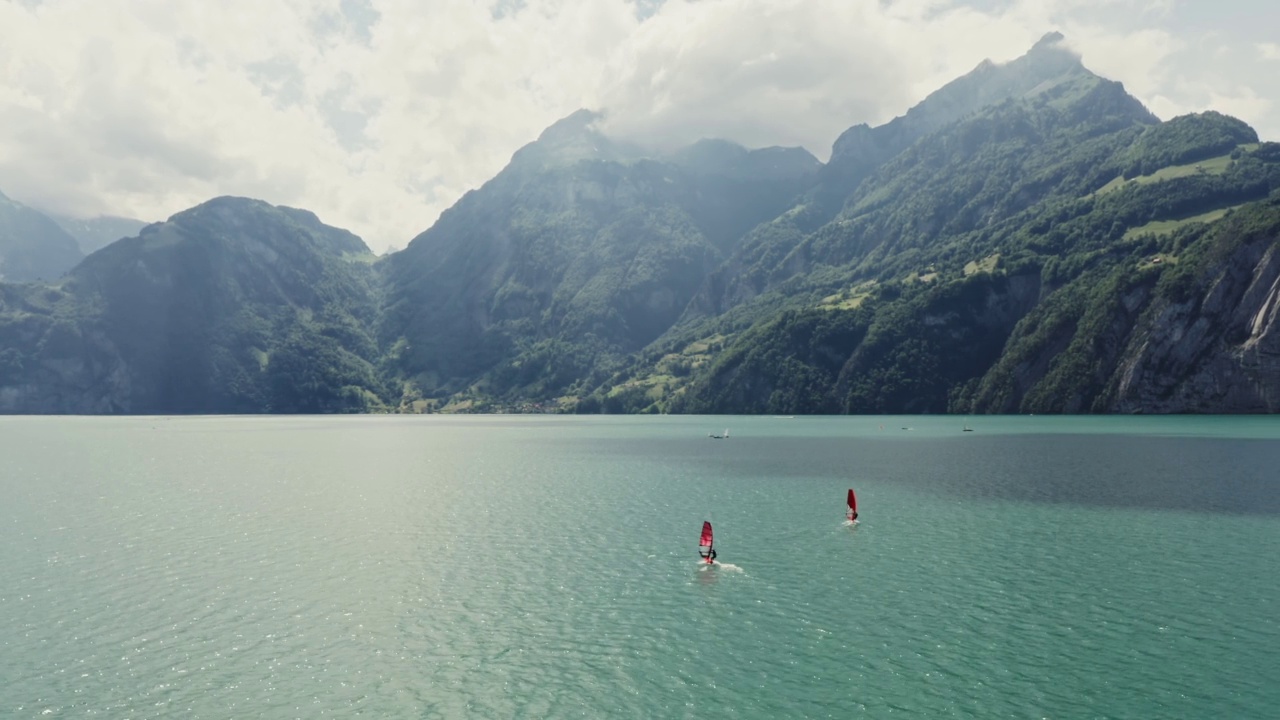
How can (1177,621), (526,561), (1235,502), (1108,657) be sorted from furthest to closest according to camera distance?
(1235,502)
(526,561)
(1177,621)
(1108,657)

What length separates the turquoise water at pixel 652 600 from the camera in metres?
32.0

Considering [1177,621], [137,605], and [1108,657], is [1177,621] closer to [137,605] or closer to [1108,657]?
[1108,657]

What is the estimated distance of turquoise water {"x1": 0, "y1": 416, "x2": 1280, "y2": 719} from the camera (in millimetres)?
31969

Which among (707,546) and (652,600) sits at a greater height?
(707,546)

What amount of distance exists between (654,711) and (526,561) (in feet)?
92.0

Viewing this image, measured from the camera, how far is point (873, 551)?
188 feet

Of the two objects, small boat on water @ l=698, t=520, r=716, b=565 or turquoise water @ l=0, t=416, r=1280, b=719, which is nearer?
turquoise water @ l=0, t=416, r=1280, b=719

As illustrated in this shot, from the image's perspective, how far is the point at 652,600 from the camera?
152 feet

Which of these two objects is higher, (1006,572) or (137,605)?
(1006,572)

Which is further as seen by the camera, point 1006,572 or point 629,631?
point 1006,572

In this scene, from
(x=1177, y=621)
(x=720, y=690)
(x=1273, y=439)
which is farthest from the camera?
(x=1273, y=439)

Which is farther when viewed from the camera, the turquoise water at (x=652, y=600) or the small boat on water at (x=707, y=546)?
the small boat on water at (x=707, y=546)

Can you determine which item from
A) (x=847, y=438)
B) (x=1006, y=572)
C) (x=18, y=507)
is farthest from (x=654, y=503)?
(x=847, y=438)

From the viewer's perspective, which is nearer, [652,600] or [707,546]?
[652,600]
